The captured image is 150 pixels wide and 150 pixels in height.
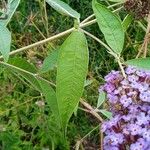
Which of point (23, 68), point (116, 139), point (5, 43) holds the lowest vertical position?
point (116, 139)

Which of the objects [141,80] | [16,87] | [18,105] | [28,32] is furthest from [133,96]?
[28,32]

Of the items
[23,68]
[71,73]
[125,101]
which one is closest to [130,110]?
[125,101]

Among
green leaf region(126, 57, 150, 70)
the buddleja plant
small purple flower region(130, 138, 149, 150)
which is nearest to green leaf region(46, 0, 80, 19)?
the buddleja plant

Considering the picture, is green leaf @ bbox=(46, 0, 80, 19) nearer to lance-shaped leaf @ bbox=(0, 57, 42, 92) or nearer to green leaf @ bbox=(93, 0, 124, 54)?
green leaf @ bbox=(93, 0, 124, 54)

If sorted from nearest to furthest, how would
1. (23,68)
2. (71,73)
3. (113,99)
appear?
(71,73) → (113,99) → (23,68)

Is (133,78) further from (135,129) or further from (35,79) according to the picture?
(35,79)

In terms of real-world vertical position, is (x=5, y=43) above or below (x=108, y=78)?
above

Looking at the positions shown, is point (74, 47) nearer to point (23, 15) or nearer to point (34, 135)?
point (34, 135)
